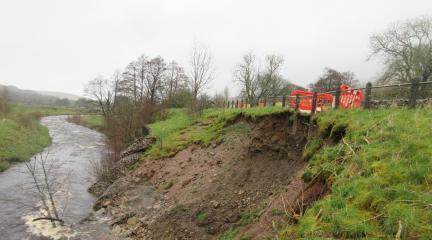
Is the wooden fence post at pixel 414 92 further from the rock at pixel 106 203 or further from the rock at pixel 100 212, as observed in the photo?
the rock at pixel 106 203

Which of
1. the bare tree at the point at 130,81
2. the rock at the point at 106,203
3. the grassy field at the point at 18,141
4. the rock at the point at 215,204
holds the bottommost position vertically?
the rock at the point at 106,203

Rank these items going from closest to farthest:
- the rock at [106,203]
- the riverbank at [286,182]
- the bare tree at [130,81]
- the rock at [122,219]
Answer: the riverbank at [286,182]
the rock at [122,219]
the rock at [106,203]
the bare tree at [130,81]

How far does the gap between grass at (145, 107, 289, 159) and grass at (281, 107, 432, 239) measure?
22.6 ft

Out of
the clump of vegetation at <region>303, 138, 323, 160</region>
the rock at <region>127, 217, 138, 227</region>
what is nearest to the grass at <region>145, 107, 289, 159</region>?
the clump of vegetation at <region>303, 138, 323, 160</region>

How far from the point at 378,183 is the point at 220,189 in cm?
722

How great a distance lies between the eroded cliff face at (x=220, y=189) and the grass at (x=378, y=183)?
985 millimetres

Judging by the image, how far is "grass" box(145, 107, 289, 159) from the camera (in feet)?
59.6

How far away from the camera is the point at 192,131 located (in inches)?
886

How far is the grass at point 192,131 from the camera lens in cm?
→ 1816

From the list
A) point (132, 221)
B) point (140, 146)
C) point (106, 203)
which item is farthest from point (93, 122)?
point (132, 221)

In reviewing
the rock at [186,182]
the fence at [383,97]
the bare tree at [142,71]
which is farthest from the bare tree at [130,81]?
the fence at [383,97]

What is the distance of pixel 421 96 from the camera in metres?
→ 9.26

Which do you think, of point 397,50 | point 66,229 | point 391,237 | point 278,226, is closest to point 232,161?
point 278,226

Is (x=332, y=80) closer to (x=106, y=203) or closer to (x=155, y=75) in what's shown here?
(x=155, y=75)
